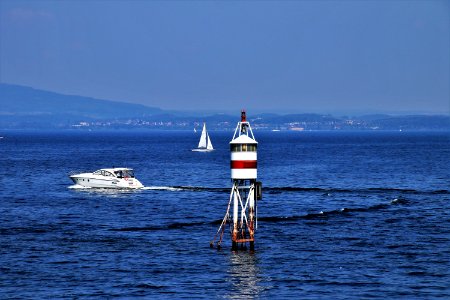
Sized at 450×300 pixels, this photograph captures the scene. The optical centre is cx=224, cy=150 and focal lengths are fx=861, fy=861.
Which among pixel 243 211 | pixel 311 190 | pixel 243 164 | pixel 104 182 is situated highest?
pixel 243 164

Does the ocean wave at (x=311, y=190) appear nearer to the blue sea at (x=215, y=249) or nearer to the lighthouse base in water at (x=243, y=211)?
the blue sea at (x=215, y=249)

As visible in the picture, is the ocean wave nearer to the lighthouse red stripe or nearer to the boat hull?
the boat hull

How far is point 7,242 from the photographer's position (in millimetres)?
61125

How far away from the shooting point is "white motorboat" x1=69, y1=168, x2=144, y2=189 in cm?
10406

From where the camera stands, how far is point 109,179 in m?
104

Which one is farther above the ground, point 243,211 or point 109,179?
point 243,211

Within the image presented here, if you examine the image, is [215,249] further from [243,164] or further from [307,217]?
[307,217]

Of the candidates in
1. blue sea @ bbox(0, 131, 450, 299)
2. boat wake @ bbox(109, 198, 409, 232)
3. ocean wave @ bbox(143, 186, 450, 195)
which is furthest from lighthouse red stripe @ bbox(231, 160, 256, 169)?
ocean wave @ bbox(143, 186, 450, 195)

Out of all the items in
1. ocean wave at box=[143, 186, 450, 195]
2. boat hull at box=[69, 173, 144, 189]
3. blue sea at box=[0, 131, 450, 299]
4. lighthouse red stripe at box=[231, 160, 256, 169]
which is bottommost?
blue sea at box=[0, 131, 450, 299]

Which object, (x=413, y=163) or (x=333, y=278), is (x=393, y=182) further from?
(x=333, y=278)

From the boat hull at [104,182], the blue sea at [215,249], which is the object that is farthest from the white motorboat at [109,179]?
the blue sea at [215,249]

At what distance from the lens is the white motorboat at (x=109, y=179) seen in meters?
104

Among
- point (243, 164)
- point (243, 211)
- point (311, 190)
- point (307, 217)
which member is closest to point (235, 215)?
point (243, 211)

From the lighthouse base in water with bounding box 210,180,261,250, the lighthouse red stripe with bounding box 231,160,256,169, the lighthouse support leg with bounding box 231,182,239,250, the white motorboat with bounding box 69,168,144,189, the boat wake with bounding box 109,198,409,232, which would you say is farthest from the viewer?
the white motorboat with bounding box 69,168,144,189
